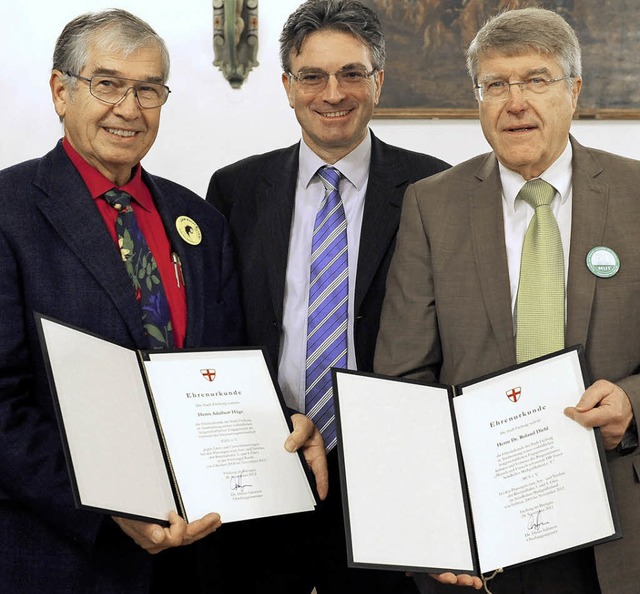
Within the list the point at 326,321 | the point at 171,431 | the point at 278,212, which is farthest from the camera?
the point at 278,212

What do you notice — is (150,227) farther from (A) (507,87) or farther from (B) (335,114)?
(A) (507,87)

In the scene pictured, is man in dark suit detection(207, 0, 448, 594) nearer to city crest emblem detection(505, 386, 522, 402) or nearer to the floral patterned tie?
the floral patterned tie

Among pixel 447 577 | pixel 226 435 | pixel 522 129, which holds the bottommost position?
pixel 447 577

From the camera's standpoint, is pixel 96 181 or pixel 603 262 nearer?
pixel 603 262

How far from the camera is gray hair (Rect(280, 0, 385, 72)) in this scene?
8.33 feet

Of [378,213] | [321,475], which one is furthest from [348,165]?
[321,475]

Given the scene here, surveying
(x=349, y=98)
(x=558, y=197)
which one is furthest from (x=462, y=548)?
(x=349, y=98)

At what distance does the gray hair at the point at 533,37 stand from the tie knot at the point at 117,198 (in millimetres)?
860

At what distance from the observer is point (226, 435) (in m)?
1.94

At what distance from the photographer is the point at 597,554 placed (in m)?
1.90

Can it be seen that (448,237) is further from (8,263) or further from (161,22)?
(161,22)

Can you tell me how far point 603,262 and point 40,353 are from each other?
3.81ft

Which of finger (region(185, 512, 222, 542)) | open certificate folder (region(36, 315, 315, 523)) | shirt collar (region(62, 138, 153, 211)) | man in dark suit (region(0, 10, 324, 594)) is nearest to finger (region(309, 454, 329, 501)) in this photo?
man in dark suit (region(0, 10, 324, 594))

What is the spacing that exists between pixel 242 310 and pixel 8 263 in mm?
640
